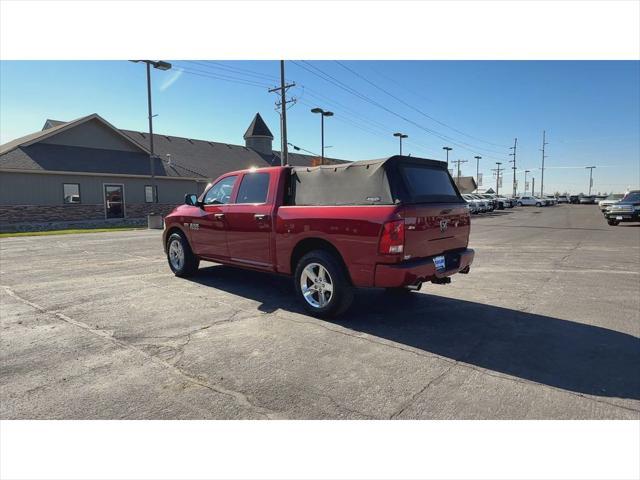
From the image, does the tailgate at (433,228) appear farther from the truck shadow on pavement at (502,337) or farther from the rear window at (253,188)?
the rear window at (253,188)

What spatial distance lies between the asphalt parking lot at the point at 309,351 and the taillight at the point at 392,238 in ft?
3.14

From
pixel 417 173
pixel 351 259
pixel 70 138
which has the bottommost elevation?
pixel 351 259

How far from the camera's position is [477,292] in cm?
643

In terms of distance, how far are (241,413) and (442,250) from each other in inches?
124

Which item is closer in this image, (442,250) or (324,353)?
(324,353)

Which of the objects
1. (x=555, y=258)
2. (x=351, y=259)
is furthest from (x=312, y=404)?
(x=555, y=258)

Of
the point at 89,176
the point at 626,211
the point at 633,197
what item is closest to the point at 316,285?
the point at 626,211

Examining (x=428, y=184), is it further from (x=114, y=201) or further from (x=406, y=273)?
(x=114, y=201)

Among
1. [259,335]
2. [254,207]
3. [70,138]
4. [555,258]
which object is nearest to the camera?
[259,335]

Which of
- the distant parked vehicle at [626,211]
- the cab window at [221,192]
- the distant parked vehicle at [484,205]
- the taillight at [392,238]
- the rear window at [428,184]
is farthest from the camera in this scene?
the distant parked vehicle at [484,205]

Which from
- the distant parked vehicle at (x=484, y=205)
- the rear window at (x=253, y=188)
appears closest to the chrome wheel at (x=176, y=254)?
the rear window at (x=253, y=188)

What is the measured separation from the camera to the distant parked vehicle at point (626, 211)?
20625 mm

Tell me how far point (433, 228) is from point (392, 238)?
71 cm

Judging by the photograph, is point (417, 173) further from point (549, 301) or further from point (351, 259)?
point (549, 301)
